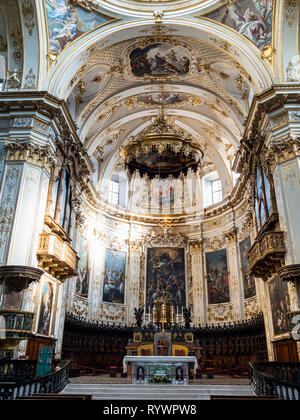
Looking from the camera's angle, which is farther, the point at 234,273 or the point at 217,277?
the point at 217,277

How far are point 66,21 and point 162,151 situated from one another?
6382 millimetres

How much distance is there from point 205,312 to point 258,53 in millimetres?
13058

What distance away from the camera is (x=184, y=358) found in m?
11.3

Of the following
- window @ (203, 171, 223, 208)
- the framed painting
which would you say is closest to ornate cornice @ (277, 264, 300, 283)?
the framed painting

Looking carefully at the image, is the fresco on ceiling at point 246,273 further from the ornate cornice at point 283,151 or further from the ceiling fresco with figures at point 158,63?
the ornate cornice at point 283,151

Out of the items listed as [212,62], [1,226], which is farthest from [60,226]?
[212,62]

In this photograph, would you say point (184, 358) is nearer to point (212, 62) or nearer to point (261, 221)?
point (261, 221)

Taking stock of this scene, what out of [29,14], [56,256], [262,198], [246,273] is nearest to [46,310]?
[56,256]

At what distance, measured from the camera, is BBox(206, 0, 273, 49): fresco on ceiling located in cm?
1355

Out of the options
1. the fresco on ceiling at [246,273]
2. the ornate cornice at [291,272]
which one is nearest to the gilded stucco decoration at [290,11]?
the ornate cornice at [291,272]

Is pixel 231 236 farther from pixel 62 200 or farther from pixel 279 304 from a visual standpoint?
pixel 62 200

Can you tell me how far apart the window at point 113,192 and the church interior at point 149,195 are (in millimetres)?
120

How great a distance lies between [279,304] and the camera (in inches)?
476

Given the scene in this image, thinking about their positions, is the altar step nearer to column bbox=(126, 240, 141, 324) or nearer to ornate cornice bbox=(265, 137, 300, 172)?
ornate cornice bbox=(265, 137, 300, 172)
